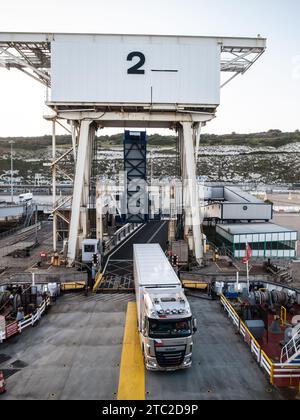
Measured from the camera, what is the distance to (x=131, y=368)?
1484 cm

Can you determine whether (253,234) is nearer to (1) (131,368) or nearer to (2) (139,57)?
(2) (139,57)

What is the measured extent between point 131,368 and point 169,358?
1.77 metres

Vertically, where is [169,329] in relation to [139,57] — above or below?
below

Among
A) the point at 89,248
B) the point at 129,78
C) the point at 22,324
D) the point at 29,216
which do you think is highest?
the point at 129,78

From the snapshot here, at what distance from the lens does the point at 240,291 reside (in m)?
24.8

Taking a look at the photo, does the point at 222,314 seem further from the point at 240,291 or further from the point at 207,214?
the point at 207,214

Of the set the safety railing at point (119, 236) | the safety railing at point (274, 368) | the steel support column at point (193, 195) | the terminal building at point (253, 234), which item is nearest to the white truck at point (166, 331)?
the safety railing at point (274, 368)

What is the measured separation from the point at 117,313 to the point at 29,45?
74.5ft

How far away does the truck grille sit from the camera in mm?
14117

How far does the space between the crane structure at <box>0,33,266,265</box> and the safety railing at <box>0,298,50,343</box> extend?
10.1 m

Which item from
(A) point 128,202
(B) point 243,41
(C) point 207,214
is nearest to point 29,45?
(B) point 243,41

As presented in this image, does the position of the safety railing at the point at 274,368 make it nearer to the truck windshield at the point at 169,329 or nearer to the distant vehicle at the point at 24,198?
the truck windshield at the point at 169,329

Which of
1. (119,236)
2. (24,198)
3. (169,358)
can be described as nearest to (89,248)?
(119,236)

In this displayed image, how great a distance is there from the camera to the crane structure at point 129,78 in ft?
Result: 95.9
